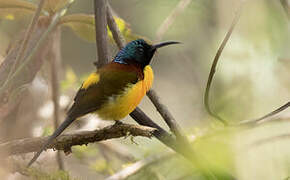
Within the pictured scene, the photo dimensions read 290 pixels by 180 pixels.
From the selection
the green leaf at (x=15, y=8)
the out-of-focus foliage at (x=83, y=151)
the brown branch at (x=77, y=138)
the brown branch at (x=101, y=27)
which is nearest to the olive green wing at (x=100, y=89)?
the brown branch at (x=101, y=27)

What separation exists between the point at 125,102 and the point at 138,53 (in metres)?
0.61

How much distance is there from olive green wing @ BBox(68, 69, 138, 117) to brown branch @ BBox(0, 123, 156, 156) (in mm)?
246

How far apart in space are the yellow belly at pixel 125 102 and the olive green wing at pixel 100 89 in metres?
0.03

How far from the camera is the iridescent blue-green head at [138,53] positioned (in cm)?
278

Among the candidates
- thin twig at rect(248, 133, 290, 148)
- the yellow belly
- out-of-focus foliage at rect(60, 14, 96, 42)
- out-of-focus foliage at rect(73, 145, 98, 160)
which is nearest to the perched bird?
the yellow belly

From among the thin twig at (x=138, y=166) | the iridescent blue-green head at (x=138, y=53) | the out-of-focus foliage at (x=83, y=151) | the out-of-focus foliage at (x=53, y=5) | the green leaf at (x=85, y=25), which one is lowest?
the out-of-focus foliage at (x=83, y=151)

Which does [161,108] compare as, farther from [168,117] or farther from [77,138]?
[77,138]

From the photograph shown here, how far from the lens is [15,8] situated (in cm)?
248

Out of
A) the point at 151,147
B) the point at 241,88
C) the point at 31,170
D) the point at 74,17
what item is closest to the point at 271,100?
the point at 241,88

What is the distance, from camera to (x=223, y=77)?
137 inches

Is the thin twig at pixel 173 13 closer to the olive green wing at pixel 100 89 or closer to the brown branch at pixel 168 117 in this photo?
the olive green wing at pixel 100 89

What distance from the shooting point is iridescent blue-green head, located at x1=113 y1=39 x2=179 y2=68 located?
278 cm

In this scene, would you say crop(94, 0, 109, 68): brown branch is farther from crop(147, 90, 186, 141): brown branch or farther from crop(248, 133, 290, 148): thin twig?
crop(248, 133, 290, 148): thin twig

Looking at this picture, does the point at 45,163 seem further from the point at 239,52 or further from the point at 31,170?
the point at 239,52
